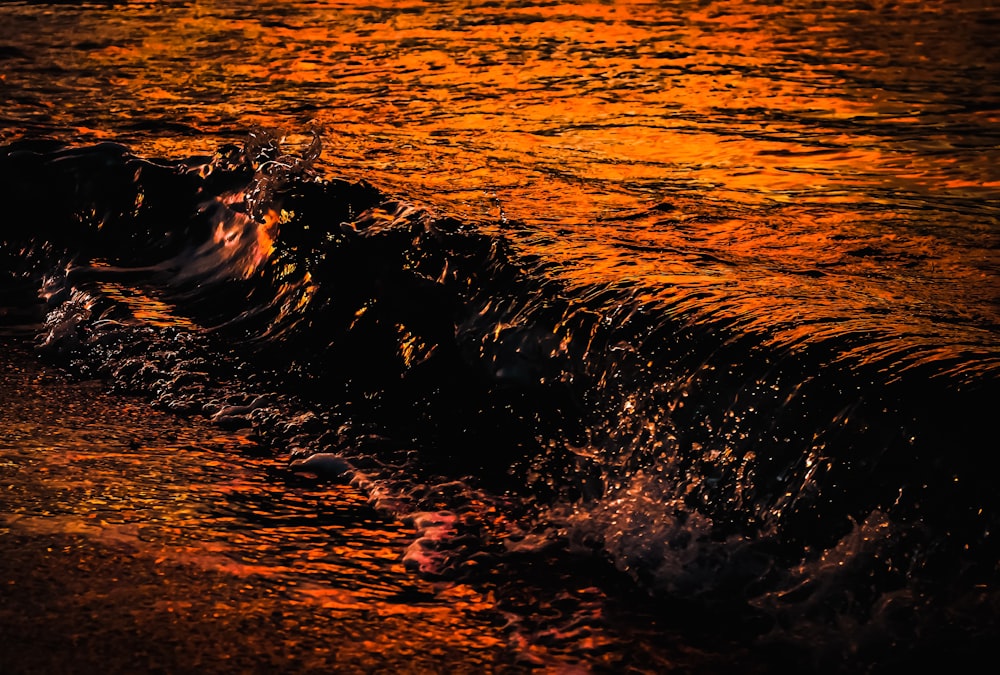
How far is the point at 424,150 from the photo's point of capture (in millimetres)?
4957

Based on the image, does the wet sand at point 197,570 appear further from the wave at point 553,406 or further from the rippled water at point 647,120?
the rippled water at point 647,120

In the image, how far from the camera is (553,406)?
3.25m

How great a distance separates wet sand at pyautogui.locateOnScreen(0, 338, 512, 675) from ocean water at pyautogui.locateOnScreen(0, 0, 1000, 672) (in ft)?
0.40

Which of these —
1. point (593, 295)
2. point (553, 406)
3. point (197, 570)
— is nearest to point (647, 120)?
point (593, 295)

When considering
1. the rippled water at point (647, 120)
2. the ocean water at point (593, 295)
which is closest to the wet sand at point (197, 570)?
the ocean water at point (593, 295)

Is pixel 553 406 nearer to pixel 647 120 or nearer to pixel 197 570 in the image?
pixel 197 570

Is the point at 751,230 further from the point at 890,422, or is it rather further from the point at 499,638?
the point at 499,638

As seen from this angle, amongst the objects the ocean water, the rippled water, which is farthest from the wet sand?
the rippled water

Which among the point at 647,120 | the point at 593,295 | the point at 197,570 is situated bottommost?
the point at 197,570

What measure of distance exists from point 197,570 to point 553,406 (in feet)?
3.60

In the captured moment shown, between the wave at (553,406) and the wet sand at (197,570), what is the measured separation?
0.53ft

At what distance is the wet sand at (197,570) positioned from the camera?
219cm

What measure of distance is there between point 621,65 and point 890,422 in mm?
3896

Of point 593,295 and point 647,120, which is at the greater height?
point 647,120
